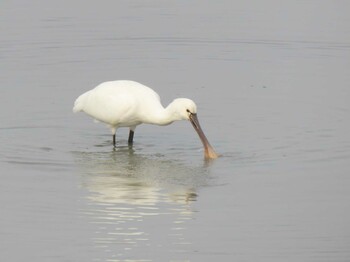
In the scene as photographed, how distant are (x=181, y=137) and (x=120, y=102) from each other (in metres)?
1.14

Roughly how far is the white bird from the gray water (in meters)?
0.34

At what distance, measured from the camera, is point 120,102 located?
1545cm

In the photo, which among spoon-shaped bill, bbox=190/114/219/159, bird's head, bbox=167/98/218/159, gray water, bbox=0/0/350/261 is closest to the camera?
gray water, bbox=0/0/350/261

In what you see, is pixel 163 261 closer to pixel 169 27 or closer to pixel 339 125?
pixel 339 125

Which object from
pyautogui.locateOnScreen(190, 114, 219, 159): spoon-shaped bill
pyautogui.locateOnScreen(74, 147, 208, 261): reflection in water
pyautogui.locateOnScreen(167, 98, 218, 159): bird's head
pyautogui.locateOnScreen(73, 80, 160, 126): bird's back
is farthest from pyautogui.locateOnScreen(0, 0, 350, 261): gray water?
pyautogui.locateOnScreen(73, 80, 160, 126): bird's back

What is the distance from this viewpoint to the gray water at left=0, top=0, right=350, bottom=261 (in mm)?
11508

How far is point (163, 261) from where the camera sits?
10773 mm

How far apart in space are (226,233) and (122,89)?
4.45 metres

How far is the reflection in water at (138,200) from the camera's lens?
11250 mm

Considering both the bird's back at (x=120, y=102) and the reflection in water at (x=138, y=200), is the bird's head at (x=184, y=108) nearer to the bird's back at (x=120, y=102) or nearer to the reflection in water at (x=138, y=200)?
the bird's back at (x=120, y=102)

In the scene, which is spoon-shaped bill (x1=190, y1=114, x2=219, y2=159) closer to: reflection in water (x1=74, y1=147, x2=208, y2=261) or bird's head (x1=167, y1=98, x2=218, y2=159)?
bird's head (x1=167, y1=98, x2=218, y2=159)

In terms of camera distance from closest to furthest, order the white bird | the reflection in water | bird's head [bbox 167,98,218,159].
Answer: the reflection in water
bird's head [bbox 167,98,218,159]
the white bird

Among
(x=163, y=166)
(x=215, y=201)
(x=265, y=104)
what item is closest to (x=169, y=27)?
(x=265, y=104)

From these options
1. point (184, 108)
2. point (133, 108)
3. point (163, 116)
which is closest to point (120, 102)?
point (133, 108)
